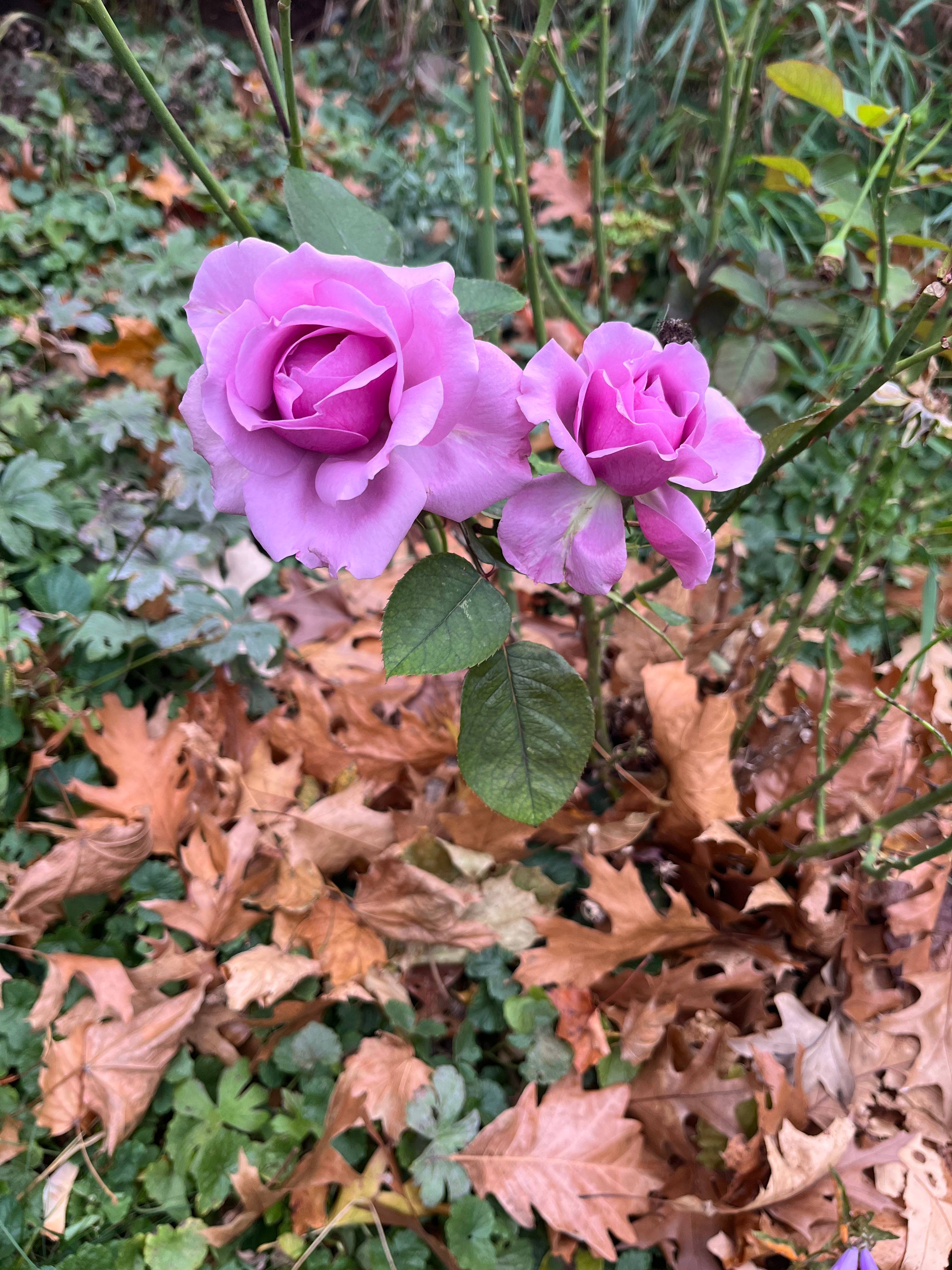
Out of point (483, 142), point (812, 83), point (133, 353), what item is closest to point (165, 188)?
point (133, 353)

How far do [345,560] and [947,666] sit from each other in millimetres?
1576

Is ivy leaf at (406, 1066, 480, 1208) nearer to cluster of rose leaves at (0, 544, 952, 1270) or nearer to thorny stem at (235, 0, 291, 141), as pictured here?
cluster of rose leaves at (0, 544, 952, 1270)

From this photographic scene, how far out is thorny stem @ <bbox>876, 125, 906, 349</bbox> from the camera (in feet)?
2.63

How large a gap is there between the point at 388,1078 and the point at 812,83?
147 centimetres

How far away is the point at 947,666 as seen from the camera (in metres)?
1.66

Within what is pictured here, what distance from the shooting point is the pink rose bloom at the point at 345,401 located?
506 millimetres

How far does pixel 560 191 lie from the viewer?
2.24m

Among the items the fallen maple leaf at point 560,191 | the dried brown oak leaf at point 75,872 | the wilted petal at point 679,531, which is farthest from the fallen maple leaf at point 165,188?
the wilted petal at point 679,531

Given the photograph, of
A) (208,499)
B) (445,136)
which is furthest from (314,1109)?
(445,136)

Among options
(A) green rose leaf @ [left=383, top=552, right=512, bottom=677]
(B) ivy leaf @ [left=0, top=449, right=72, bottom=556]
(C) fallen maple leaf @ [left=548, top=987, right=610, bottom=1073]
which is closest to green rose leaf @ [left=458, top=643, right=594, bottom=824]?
(A) green rose leaf @ [left=383, top=552, right=512, bottom=677]

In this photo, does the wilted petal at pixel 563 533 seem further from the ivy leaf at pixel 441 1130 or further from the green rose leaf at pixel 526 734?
the ivy leaf at pixel 441 1130

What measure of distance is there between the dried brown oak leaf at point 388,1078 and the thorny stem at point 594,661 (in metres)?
0.54

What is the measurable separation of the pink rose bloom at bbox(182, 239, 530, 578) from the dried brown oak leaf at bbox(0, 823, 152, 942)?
2.75 ft

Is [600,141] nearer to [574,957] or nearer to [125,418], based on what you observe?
[125,418]
